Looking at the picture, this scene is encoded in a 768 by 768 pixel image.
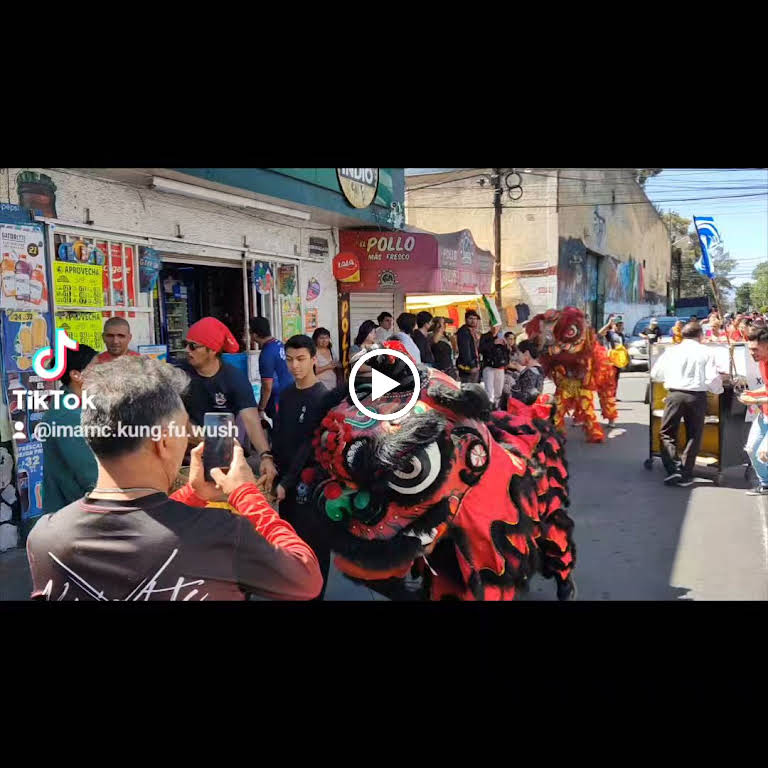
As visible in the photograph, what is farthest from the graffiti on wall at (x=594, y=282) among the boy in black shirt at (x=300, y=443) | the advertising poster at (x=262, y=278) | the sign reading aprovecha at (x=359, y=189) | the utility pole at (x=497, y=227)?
the boy in black shirt at (x=300, y=443)

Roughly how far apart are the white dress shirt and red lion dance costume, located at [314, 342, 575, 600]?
6.96 feet

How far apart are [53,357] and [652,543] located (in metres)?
2.66

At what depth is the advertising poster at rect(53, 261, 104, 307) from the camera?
3.23 m

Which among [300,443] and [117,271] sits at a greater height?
[117,271]

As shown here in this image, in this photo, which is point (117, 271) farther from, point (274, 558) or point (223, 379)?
point (274, 558)

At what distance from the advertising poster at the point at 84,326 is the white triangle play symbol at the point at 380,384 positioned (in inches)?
43.8

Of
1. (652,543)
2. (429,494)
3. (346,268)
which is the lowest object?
(652,543)

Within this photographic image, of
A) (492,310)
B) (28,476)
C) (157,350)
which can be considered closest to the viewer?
(157,350)

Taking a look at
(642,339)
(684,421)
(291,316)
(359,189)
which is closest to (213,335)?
(291,316)

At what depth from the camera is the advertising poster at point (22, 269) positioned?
3.04 meters

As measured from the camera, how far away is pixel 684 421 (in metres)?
4.45

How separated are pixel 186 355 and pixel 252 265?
746 millimetres

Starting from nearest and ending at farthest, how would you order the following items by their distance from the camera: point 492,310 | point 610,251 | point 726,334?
point 726,334 < point 492,310 < point 610,251
